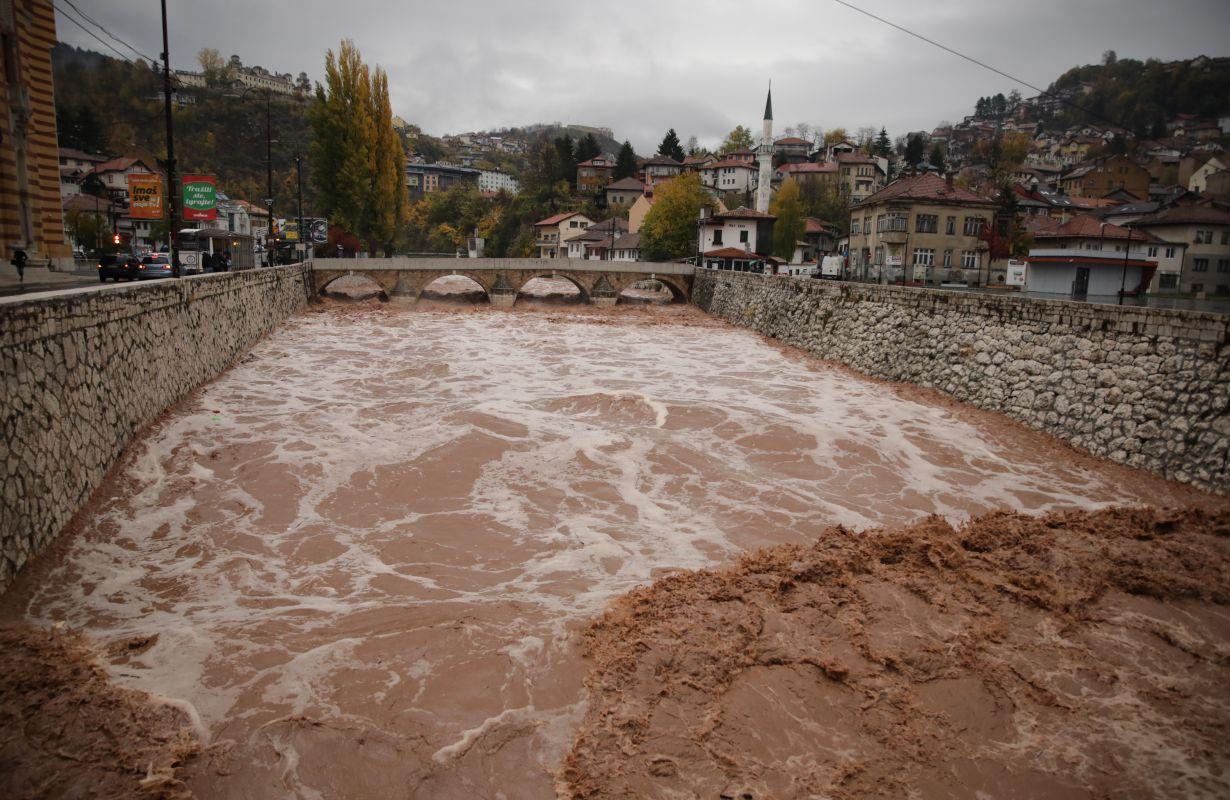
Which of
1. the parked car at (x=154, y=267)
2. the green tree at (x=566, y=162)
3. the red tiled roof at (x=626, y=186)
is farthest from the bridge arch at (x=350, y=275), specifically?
the green tree at (x=566, y=162)

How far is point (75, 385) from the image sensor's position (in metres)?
9.09

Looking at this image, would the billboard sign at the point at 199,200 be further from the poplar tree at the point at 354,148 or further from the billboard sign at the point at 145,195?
the poplar tree at the point at 354,148

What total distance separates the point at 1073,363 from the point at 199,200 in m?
21.5

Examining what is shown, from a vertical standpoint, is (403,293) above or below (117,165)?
below

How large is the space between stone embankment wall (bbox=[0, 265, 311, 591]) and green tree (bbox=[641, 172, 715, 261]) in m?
44.9

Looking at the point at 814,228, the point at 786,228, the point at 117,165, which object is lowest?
the point at 786,228

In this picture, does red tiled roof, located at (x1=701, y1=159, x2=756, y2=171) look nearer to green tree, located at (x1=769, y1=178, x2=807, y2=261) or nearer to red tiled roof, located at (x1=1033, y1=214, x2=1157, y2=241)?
green tree, located at (x1=769, y1=178, x2=807, y2=261)

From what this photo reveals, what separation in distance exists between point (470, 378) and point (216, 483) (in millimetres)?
9823

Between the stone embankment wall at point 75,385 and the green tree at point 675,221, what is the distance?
147 feet

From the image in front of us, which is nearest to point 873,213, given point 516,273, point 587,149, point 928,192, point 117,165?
point 928,192

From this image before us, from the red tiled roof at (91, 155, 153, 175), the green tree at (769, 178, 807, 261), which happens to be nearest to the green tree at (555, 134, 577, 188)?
the green tree at (769, 178, 807, 261)

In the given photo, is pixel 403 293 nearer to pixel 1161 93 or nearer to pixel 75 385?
pixel 75 385

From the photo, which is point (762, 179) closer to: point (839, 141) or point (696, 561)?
point (839, 141)

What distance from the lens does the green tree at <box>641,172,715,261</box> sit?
5709cm
